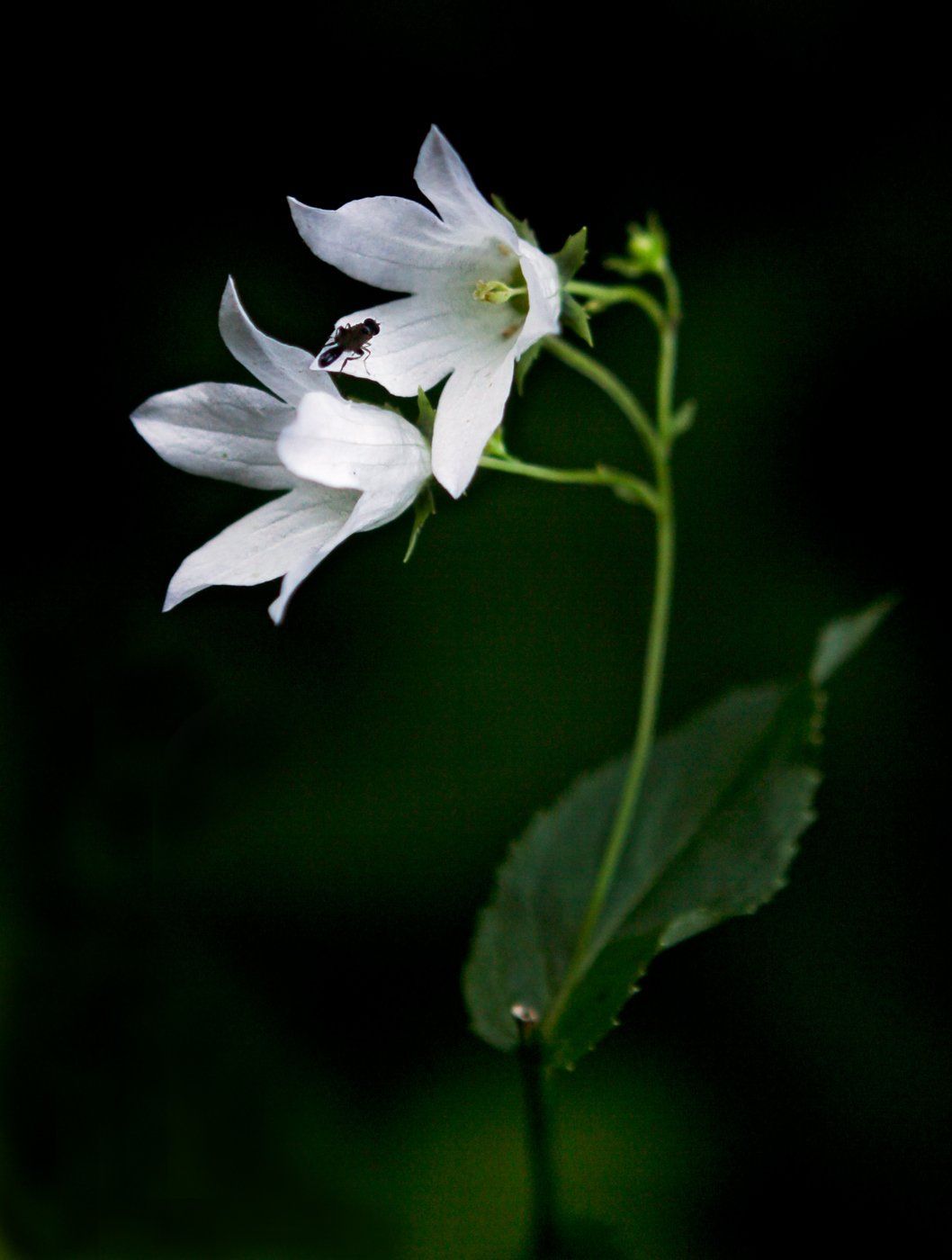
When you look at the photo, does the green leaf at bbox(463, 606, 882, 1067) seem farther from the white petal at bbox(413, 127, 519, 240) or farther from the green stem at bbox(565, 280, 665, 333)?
the white petal at bbox(413, 127, 519, 240)

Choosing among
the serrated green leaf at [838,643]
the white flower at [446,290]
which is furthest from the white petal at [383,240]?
the serrated green leaf at [838,643]

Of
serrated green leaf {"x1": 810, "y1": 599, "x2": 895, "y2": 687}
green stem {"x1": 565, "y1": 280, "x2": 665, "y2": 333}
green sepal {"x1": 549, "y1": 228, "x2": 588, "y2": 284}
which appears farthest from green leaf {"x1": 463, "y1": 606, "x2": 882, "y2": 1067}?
green sepal {"x1": 549, "y1": 228, "x2": 588, "y2": 284}

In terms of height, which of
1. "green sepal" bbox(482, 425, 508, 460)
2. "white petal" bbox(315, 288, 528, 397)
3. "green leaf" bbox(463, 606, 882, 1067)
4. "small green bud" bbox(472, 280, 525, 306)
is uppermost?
"small green bud" bbox(472, 280, 525, 306)

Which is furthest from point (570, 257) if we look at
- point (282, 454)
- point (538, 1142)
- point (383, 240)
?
point (538, 1142)

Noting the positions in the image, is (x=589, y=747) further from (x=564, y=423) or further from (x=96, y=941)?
(x=96, y=941)

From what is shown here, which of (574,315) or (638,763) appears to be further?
(638,763)

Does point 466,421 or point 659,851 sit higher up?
point 466,421

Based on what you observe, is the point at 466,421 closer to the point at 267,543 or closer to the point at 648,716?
the point at 267,543

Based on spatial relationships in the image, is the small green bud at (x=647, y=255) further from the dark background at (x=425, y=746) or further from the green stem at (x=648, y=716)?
the dark background at (x=425, y=746)
